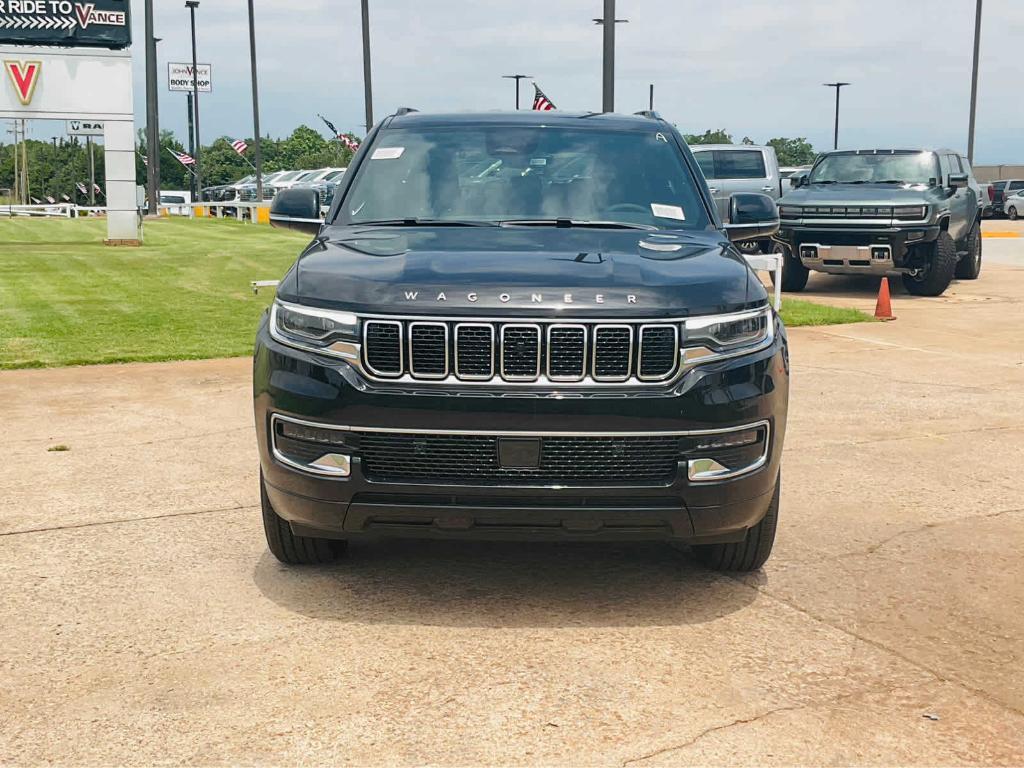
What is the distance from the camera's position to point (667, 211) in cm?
564

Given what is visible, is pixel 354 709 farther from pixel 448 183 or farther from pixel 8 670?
pixel 448 183

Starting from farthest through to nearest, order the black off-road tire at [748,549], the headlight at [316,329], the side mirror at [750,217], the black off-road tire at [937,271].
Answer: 1. the black off-road tire at [937,271]
2. the side mirror at [750,217]
3. the black off-road tire at [748,549]
4. the headlight at [316,329]

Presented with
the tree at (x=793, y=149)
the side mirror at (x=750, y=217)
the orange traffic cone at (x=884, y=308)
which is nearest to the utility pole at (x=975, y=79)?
the orange traffic cone at (x=884, y=308)

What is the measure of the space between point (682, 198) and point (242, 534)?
2.41 m

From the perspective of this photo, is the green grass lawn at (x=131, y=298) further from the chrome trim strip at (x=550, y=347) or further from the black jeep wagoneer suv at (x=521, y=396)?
the chrome trim strip at (x=550, y=347)

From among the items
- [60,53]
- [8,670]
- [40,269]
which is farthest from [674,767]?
[60,53]

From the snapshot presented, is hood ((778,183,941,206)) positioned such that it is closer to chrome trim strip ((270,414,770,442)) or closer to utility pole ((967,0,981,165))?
chrome trim strip ((270,414,770,442))

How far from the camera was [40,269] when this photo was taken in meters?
20.2

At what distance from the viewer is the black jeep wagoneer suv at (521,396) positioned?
4.25 meters

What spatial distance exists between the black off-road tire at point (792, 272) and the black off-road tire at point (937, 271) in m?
1.33

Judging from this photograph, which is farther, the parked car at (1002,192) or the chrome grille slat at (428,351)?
the parked car at (1002,192)

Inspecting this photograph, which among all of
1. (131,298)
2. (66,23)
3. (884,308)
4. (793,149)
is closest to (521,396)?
(884,308)

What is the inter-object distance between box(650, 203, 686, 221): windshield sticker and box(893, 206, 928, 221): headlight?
451 inches

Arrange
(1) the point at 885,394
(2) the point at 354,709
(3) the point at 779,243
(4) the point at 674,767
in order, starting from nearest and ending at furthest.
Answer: (4) the point at 674,767 < (2) the point at 354,709 < (1) the point at 885,394 < (3) the point at 779,243
